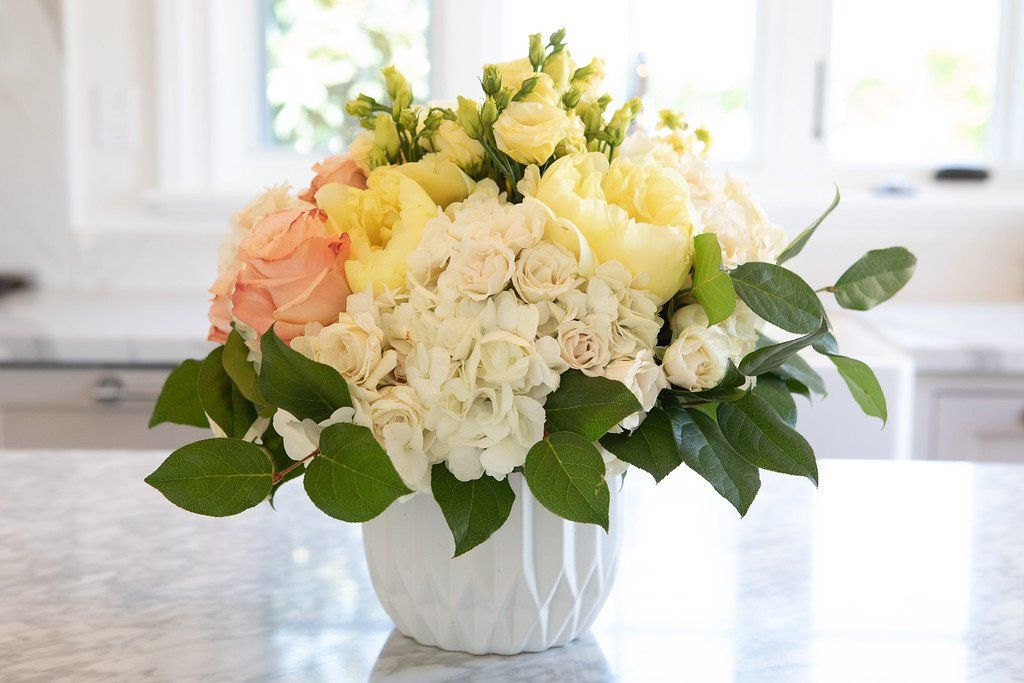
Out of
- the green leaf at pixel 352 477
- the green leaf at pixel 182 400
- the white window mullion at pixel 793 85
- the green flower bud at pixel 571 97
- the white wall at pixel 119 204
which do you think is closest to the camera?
the green leaf at pixel 352 477

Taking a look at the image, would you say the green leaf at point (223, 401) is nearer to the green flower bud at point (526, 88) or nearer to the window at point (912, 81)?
the green flower bud at point (526, 88)

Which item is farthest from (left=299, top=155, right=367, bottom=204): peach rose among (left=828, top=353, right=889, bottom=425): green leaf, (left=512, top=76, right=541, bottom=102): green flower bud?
(left=828, top=353, right=889, bottom=425): green leaf

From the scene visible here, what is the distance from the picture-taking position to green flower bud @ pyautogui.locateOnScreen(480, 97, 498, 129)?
27.8 inches

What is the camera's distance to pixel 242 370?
733 millimetres

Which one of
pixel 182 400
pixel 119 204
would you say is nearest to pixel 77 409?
pixel 119 204

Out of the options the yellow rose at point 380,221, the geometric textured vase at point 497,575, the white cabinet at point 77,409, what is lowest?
the white cabinet at point 77,409

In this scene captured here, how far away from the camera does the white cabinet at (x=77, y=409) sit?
6.72 ft

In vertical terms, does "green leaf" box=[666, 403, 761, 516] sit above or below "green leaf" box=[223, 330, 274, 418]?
below

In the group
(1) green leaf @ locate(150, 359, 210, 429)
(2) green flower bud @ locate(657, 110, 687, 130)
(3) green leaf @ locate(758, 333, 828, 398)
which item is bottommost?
(1) green leaf @ locate(150, 359, 210, 429)

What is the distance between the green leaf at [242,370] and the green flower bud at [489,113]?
8.3 inches

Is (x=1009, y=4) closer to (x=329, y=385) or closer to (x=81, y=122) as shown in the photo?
(x=81, y=122)

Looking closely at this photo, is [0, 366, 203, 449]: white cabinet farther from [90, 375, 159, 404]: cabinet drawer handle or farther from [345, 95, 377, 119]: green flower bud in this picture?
[345, 95, 377, 119]: green flower bud

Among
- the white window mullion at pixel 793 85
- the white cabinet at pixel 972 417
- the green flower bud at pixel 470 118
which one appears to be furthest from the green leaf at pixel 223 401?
the white window mullion at pixel 793 85

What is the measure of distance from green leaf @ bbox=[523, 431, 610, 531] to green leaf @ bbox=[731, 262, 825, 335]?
14 centimetres
